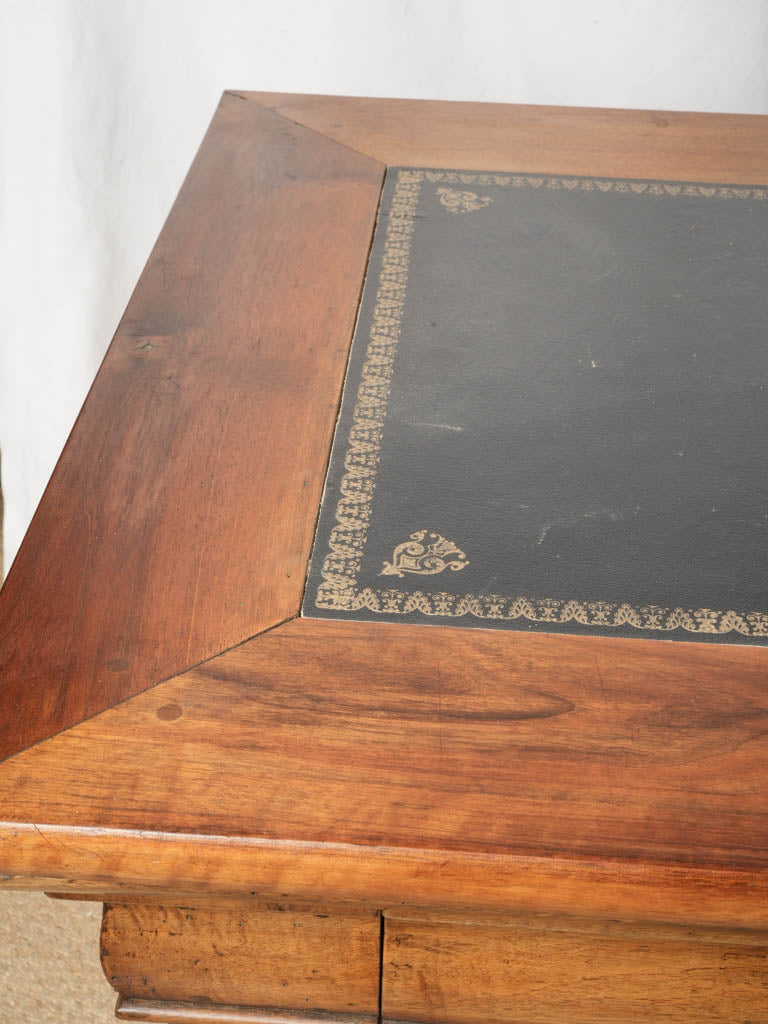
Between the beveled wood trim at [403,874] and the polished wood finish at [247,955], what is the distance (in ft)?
0.42

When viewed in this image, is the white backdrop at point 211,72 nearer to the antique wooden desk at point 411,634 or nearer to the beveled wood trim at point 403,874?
the antique wooden desk at point 411,634

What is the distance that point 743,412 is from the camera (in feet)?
2.89

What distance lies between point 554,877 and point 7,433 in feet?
4.78

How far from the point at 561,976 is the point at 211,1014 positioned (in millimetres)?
236

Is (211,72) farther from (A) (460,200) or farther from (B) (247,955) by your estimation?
(B) (247,955)

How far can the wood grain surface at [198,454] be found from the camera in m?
0.69

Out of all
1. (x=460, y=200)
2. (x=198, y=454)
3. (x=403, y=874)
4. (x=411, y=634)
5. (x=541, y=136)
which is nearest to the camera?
(x=403, y=874)

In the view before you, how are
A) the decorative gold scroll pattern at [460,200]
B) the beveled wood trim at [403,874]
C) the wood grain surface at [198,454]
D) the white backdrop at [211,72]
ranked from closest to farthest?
the beveled wood trim at [403,874] < the wood grain surface at [198,454] < the decorative gold scroll pattern at [460,200] < the white backdrop at [211,72]

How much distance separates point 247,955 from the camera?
2.44ft

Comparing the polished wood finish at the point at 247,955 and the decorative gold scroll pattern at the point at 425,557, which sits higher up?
the decorative gold scroll pattern at the point at 425,557

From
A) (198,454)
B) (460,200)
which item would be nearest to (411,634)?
(198,454)

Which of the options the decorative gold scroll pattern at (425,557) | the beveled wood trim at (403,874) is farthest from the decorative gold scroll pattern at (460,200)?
the beveled wood trim at (403,874)

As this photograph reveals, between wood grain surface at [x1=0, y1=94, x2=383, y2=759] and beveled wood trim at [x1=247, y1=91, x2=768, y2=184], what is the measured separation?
82 mm

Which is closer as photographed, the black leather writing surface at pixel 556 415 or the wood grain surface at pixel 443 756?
the wood grain surface at pixel 443 756
